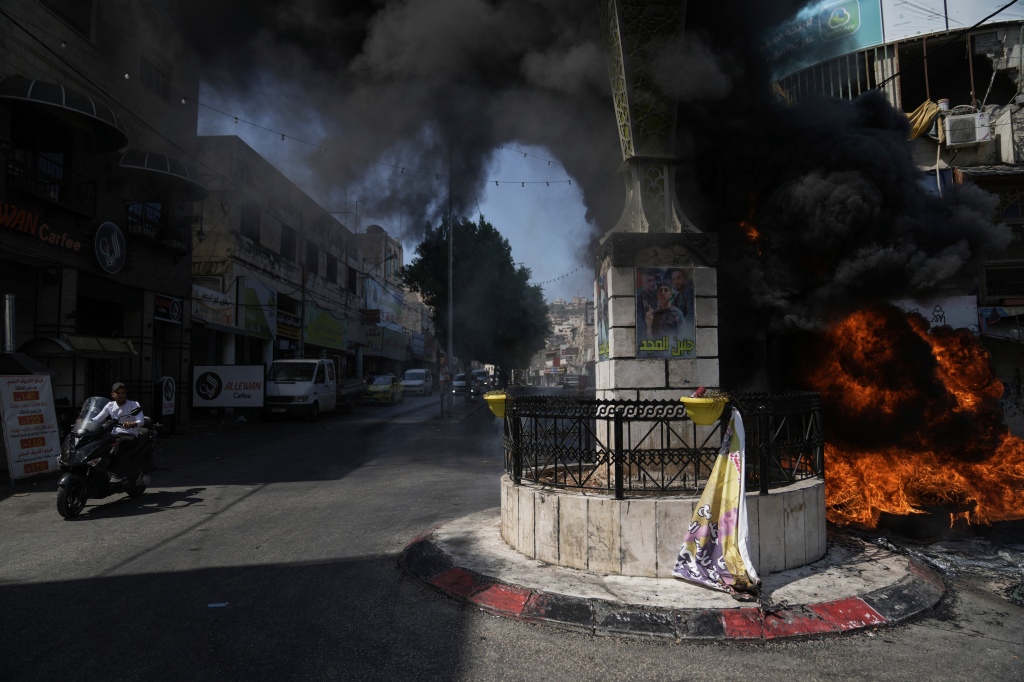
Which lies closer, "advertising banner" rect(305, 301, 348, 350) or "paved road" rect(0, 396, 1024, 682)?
"paved road" rect(0, 396, 1024, 682)

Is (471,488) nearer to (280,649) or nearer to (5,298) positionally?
(280,649)

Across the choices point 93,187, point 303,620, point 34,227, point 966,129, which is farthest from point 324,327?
A: point 303,620

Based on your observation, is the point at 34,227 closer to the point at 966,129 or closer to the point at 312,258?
the point at 312,258

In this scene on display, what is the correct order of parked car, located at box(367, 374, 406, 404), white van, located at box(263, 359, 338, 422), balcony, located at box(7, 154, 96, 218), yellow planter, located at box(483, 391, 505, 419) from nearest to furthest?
1. yellow planter, located at box(483, 391, 505, 419)
2. balcony, located at box(7, 154, 96, 218)
3. white van, located at box(263, 359, 338, 422)
4. parked car, located at box(367, 374, 406, 404)

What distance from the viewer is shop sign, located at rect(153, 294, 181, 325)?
62.2ft

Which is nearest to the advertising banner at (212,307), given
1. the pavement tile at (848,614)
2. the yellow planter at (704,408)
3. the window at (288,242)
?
the window at (288,242)

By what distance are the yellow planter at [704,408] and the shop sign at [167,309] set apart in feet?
62.4

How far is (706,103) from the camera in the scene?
26.2 ft

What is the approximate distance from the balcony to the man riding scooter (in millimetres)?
8151

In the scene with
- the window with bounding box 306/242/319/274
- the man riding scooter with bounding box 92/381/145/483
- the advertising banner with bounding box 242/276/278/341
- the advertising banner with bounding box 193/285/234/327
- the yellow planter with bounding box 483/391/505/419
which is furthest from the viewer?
the window with bounding box 306/242/319/274

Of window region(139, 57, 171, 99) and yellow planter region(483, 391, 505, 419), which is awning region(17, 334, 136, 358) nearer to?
window region(139, 57, 171, 99)

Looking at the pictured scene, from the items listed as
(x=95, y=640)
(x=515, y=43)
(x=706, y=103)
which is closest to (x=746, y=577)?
(x=95, y=640)

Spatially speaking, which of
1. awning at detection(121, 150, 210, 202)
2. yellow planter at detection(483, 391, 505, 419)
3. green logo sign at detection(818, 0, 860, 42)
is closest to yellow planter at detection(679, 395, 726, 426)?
yellow planter at detection(483, 391, 505, 419)

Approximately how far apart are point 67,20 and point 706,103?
15560 mm
